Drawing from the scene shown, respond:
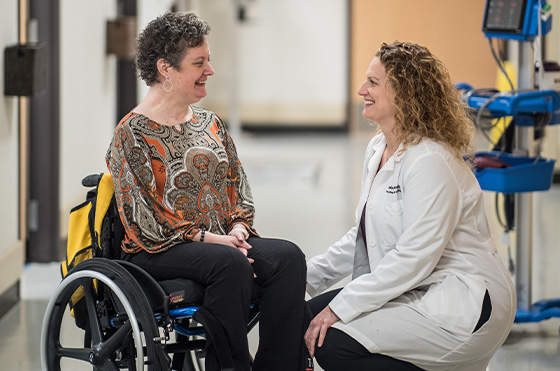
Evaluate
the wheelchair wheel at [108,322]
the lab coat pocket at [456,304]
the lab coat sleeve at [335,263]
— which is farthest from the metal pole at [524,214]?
the wheelchair wheel at [108,322]

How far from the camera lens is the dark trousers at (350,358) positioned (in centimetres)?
244

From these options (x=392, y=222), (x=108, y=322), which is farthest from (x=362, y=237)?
(x=108, y=322)

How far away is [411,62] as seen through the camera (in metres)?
2.52

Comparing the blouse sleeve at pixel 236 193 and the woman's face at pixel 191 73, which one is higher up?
the woman's face at pixel 191 73

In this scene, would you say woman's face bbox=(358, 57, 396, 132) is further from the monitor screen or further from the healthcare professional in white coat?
the monitor screen

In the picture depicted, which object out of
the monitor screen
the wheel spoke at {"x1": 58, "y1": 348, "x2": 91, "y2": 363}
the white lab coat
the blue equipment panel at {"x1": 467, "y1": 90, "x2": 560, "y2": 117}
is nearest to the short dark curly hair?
the white lab coat

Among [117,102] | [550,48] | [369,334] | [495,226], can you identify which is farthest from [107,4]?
[369,334]

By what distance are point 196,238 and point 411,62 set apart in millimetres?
754

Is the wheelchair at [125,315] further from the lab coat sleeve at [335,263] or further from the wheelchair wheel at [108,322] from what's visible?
the lab coat sleeve at [335,263]

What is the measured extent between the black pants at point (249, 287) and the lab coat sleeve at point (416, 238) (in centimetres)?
16

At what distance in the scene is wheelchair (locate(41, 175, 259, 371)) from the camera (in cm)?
236

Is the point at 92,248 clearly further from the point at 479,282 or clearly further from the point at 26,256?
the point at 26,256

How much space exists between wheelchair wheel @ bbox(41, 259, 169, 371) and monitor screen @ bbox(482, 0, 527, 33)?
1.91m

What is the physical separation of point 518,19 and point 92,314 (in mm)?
2018
